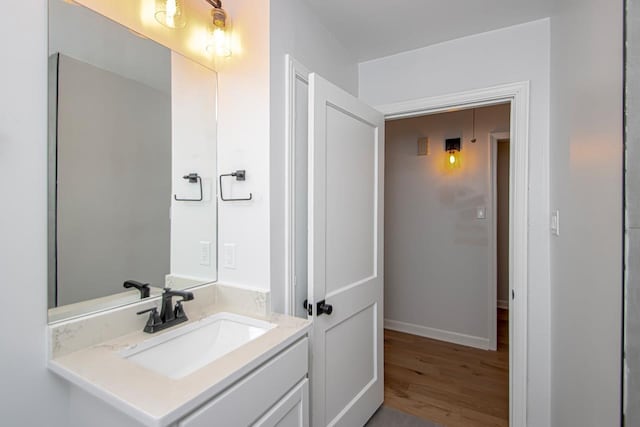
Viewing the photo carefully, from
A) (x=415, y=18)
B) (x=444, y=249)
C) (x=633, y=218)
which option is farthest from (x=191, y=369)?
(x=444, y=249)

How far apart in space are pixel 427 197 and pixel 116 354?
2.98 m

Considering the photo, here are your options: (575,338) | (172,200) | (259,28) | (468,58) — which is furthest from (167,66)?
(575,338)

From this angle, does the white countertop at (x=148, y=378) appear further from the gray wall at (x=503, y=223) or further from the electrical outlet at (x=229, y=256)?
the gray wall at (x=503, y=223)

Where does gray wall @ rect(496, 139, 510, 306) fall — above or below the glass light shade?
below

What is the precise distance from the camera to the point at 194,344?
1.27 metres

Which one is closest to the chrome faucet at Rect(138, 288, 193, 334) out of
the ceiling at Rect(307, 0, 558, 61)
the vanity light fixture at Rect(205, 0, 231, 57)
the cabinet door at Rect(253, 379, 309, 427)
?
the cabinet door at Rect(253, 379, 309, 427)

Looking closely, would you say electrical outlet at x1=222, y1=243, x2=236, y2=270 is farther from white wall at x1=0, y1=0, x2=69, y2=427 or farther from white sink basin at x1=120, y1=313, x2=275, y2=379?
white wall at x1=0, y1=0, x2=69, y2=427

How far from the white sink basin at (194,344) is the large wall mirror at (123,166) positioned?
220 millimetres

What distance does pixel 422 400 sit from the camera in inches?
88.4

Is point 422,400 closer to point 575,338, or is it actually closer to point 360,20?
point 575,338

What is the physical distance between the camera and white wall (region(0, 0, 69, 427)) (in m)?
0.91

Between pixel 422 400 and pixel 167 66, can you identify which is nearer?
pixel 167 66

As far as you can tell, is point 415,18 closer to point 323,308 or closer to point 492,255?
point 323,308

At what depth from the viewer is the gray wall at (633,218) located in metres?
0.70
